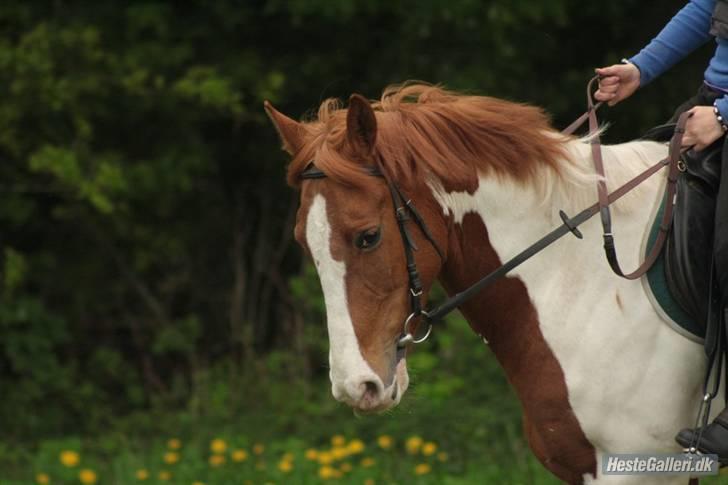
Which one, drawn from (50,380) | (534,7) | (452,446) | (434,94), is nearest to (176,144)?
(50,380)

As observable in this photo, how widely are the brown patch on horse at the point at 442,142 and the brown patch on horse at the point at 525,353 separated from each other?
19 cm

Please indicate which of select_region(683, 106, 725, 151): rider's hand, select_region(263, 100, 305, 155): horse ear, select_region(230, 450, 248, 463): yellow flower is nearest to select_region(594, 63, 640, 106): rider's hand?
select_region(683, 106, 725, 151): rider's hand

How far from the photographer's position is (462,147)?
336 centimetres

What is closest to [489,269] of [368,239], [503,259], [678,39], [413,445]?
[503,259]

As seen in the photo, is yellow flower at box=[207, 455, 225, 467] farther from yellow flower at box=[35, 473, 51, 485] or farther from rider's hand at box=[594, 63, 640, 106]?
rider's hand at box=[594, 63, 640, 106]

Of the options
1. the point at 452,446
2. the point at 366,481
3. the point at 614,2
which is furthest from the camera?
the point at 614,2

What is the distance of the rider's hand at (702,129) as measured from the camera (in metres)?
3.27

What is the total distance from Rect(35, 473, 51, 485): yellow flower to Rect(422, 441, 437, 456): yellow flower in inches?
81.5

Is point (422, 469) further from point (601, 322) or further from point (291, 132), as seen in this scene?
point (291, 132)

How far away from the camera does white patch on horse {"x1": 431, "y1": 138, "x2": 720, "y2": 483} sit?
10.6 feet

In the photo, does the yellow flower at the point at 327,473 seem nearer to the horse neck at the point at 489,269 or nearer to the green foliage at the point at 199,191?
the green foliage at the point at 199,191

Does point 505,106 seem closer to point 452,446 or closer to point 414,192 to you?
point 414,192

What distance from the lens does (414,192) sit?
3279mm

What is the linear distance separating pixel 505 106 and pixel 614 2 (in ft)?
17.2
